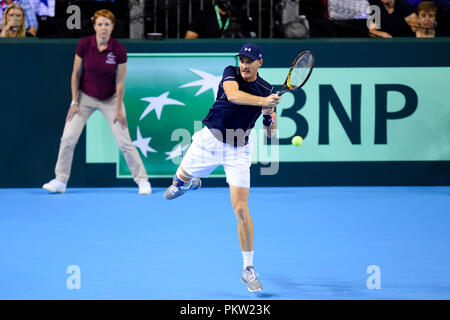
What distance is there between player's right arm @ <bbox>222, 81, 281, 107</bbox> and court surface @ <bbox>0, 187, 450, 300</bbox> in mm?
1471

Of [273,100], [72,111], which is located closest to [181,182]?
[273,100]

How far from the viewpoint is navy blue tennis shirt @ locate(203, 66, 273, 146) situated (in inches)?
256

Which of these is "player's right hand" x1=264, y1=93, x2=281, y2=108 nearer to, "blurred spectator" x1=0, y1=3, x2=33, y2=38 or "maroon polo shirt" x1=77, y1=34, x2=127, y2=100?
"maroon polo shirt" x1=77, y1=34, x2=127, y2=100

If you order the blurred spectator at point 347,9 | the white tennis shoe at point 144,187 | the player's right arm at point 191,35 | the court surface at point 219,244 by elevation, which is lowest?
the court surface at point 219,244

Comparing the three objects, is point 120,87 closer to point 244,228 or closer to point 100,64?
point 100,64

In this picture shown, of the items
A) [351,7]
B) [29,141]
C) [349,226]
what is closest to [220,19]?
[351,7]

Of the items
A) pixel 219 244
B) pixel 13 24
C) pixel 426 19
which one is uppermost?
pixel 426 19

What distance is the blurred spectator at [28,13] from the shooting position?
468 inches

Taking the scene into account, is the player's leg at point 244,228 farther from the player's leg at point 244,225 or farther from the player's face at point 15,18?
the player's face at point 15,18

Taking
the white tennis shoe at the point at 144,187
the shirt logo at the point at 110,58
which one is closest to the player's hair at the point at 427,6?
the shirt logo at the point at 110,58

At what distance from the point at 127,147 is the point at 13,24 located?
8.32 feet

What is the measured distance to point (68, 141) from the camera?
35.0 feet

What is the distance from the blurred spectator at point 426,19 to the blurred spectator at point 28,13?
18.8ft

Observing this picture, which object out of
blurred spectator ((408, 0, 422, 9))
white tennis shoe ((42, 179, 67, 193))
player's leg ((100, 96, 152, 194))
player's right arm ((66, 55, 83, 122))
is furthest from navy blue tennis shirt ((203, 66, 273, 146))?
blurred spectator ((408, 0, 422, 9))
